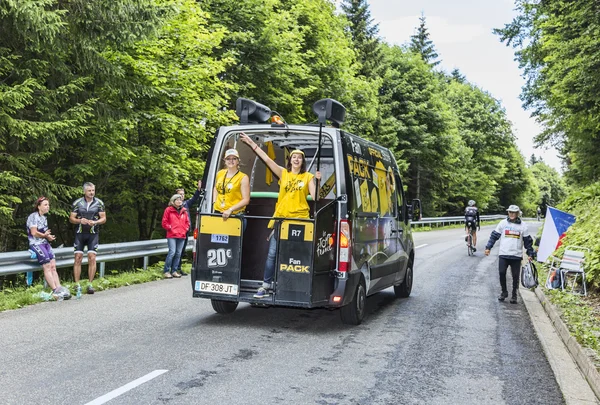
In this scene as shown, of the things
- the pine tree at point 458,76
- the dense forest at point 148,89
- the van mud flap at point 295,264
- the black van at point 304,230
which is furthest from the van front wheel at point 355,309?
the pine tree at point 458,76

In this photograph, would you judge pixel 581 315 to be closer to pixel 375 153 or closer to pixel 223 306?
pixel 375 153

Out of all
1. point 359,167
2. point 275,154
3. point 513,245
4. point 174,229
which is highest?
point 275,154

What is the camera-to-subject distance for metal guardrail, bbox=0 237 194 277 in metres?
9.38

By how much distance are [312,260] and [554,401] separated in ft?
10.1

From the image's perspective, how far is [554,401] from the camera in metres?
5.12

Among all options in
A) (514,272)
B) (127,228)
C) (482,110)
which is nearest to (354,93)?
(127,228)

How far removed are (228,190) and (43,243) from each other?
12.4 ft

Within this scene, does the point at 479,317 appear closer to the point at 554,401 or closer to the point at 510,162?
the point at 554,401

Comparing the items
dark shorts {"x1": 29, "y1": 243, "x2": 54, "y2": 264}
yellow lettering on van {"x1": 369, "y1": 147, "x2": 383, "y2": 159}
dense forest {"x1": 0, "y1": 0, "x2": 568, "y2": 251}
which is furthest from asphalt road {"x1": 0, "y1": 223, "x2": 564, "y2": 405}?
dense forest {"x1": 0, "y1": 0, "x2": 568, "y2": 251}

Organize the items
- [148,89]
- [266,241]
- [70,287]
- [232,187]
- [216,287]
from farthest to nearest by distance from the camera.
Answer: [148,89]
[70,287]
[266,241]
[232,187]
[216,287]

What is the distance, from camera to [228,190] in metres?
7.62

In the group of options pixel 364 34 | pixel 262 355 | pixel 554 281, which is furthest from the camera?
pixel 364 34

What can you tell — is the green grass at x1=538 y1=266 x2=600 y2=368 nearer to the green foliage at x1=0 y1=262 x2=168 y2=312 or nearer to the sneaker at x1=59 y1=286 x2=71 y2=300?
the sneaker at x1=59 y1=286 x2=71 y2=300

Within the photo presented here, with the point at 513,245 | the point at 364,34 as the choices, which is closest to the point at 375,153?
the point at 513,245
